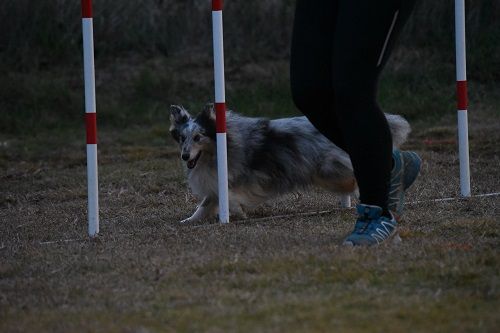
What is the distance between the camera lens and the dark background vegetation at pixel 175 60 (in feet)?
33.4

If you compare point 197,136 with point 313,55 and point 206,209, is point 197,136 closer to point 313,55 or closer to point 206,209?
point 206,209

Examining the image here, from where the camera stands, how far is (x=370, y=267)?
3066mm

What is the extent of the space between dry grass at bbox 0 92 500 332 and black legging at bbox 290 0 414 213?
346 mm

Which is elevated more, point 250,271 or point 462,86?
point 462,86

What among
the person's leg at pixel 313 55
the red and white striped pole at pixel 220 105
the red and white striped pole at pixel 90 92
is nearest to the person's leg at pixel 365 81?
the person's leg at pixel 313 55

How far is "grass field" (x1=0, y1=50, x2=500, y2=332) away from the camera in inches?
100

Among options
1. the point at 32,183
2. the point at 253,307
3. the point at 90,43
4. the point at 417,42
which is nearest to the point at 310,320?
the point at 253,307

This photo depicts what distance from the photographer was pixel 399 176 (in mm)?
3791

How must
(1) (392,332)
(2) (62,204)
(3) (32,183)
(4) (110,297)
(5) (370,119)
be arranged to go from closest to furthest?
(1) (392,332) < (4) (110,297) < (5) (370,119) < (2) (62,204) < (3) (32,183)

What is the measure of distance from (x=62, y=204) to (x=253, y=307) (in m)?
3.42

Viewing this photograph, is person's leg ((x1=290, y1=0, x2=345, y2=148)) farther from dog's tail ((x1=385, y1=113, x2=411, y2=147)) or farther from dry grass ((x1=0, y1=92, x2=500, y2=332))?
dog's tail ((x1=385, y1=113, x2=411, y2=147))

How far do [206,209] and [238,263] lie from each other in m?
1.89

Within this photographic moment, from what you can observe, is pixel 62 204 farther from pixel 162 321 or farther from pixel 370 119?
pixel 162 321

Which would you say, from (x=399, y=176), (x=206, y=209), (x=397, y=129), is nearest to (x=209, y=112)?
(x=206, y=209)
